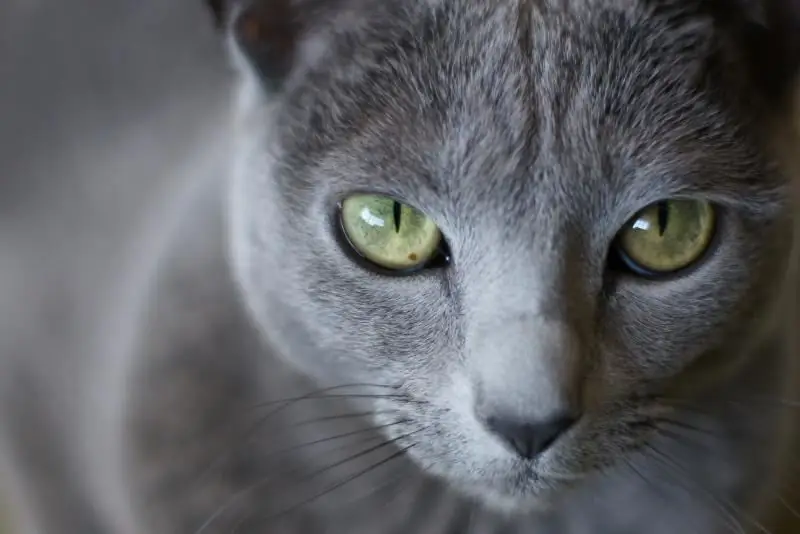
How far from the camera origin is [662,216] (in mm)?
729

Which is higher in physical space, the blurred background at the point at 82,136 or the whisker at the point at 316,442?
the blurred background at the point at 82,136

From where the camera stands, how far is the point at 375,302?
749 millimetres

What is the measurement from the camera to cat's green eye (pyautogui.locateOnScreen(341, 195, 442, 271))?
73cm

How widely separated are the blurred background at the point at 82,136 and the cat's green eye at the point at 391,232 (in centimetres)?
40

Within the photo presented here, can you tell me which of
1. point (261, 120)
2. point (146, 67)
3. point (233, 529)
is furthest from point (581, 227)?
point (146, 67)

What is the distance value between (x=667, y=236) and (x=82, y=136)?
712mm

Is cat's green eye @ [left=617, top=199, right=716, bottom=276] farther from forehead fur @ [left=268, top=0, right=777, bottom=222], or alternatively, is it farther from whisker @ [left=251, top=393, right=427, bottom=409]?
A: whisker @ [left=251, top=393, right=427, bottom=409]

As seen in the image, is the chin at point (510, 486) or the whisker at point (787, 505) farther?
the whisker at point (787, 505)

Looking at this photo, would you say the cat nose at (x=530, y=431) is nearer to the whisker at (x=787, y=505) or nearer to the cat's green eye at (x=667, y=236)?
the cat's green eye at (x=667, y=236)

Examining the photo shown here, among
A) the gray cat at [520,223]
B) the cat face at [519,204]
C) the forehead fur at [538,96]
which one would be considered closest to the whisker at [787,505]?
the gray cat at [520,223]

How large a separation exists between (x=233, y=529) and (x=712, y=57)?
0.63m

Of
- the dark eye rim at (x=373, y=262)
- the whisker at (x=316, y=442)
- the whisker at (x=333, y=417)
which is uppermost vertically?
the dark eye rim at (x=373, y=262)

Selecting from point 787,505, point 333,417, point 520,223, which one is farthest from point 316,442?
point 787,505

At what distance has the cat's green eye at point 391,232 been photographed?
0.73 meters
